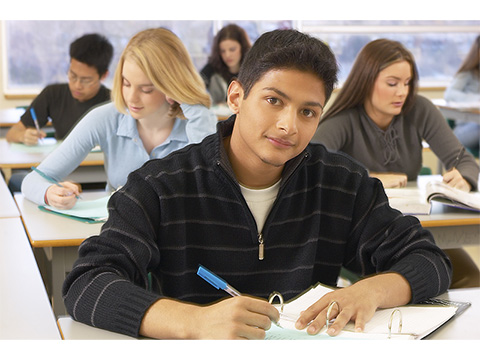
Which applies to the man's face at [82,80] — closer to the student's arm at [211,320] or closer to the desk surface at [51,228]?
the desk surface at [51,228]

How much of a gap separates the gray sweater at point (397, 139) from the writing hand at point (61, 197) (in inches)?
38.8

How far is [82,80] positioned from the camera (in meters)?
3.70

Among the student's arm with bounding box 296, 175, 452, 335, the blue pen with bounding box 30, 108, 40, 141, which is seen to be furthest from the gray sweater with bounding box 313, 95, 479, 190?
the blue pen with bounding box 30, 108, 40, 141

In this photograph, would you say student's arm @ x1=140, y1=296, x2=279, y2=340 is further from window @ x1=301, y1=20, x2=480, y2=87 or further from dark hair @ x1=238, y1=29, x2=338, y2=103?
window @ x1=301, y1=20, x2=480, y2=87

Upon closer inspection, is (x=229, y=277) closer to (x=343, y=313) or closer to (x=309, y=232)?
(x=309, y=232)

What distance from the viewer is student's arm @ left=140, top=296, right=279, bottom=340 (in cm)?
112

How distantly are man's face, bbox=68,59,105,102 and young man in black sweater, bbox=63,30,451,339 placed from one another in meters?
2.29

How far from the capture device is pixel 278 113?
4.59ft

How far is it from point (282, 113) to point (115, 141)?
1.19 m

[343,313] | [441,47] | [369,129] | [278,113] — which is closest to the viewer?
[343,313]

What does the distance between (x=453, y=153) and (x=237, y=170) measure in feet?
5.27

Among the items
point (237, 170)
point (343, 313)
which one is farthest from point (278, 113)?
point (343, 313)
